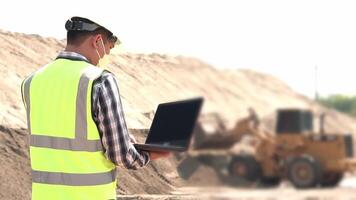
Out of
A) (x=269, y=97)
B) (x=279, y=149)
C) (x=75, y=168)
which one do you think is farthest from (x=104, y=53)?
(x=279, y=149)

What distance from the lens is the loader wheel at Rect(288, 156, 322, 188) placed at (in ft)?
52.4

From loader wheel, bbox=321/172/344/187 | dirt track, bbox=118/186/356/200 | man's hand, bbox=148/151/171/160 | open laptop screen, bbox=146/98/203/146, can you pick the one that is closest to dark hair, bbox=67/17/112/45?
open laptop screen, bbox=146/98/203/146

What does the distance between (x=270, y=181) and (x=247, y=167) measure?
1.02 metres

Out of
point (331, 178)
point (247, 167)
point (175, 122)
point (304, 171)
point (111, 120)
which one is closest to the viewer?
point (111, 120)

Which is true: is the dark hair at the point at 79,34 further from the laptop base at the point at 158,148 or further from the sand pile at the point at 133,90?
the sand pile at the point at 133,90

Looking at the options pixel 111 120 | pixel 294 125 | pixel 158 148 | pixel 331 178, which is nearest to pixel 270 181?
pixel 294 125

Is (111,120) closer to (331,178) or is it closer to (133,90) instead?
(133,90)

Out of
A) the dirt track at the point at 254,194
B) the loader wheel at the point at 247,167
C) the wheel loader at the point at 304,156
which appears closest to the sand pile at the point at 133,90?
the dirt track at the point at 254,194

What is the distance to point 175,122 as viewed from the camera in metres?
3.34

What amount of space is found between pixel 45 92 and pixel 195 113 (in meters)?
0.68

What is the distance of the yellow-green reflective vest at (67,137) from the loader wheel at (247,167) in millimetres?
8315

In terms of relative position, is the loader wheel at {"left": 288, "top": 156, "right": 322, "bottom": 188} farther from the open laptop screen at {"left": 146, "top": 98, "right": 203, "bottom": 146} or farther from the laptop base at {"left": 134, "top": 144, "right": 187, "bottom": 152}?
the laptop base at {"left": 134, "top": 144, "right": 187, "bottom": 152}

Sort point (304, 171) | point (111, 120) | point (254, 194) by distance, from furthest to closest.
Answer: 1. point (304, 171)
2. point (254, 194)
3. point (111, 120)

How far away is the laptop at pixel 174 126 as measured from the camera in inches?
127
